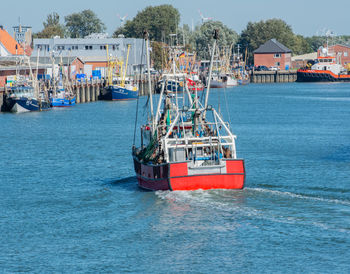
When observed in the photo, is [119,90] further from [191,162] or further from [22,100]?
[191,162]

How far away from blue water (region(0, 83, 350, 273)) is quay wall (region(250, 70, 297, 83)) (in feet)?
450

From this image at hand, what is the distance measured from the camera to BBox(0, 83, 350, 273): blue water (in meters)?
28.1

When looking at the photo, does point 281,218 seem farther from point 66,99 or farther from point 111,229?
point 66,99

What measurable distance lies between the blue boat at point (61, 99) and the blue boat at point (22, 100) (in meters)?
7.24

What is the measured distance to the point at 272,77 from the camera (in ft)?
643

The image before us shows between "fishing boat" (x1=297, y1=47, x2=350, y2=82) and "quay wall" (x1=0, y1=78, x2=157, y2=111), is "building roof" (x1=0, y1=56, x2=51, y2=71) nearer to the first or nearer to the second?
"quay wall" (x1=0, y1=78, x2=157, y2=111)

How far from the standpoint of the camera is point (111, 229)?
32.3 meters

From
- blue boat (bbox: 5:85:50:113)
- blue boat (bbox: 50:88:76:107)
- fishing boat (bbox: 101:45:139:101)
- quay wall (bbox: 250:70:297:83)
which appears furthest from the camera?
quay wall (bbox: 250:70:297:83)

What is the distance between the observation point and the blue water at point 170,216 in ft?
92.1

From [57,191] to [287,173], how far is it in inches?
560

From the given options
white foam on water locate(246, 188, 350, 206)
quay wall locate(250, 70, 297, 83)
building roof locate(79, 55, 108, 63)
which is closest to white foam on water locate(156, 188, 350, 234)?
white foam on water locate(246, 188, 350, 206)

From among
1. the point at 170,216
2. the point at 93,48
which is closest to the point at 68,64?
the point at 93,48

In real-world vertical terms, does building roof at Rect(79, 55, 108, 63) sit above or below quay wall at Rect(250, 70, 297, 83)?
above

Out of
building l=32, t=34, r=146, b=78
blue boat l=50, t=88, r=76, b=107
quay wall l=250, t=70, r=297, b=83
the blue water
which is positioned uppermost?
building l=32, t=34, r=146, b=78
